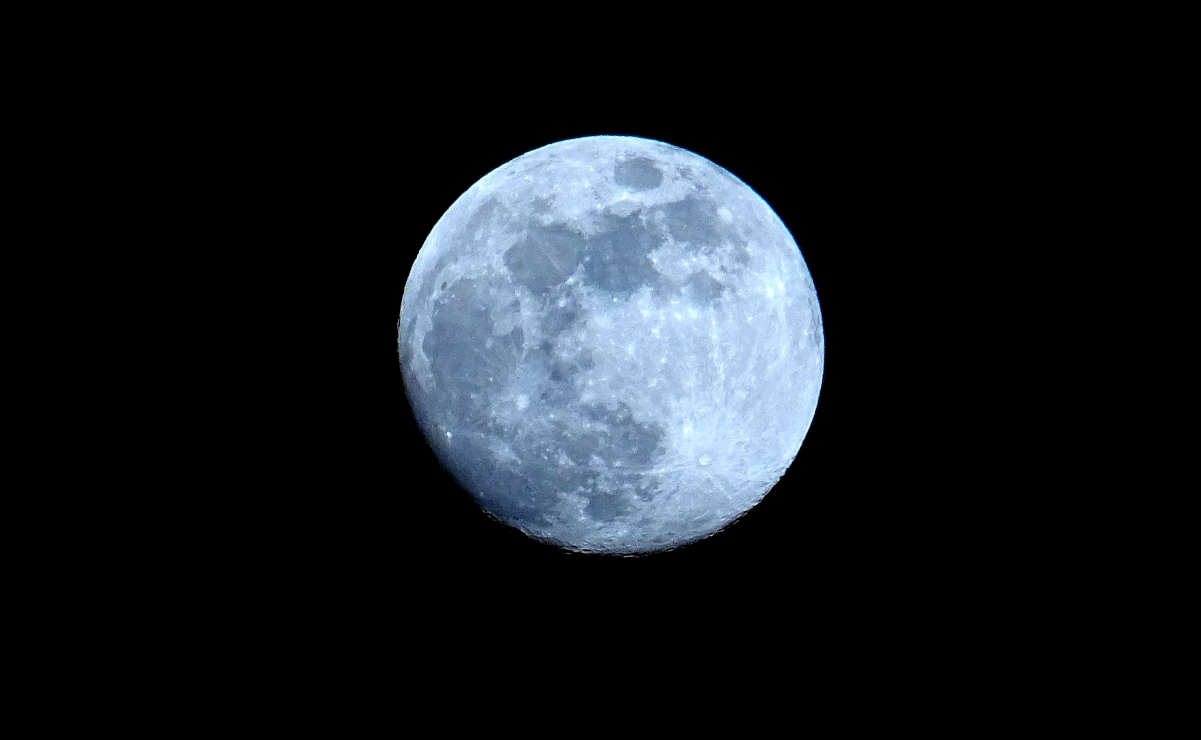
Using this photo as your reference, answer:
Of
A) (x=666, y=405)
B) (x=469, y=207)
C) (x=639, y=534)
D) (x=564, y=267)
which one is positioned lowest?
(x=639, y=534)

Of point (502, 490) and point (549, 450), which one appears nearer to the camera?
point (549, 450)

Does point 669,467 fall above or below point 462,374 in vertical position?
below

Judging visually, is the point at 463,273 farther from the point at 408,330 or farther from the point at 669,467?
the point at 669,467

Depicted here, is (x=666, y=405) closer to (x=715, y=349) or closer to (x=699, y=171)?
(x=715, y=349)

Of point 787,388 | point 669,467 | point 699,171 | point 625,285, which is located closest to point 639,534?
point 669,467

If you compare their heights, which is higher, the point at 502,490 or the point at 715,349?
the point at 715,349

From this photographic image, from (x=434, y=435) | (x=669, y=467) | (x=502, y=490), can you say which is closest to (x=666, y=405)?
(x=669, y=467)
